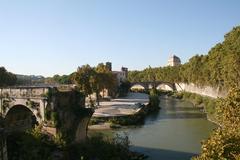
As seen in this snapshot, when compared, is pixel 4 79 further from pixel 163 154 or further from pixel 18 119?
pixel 163 154

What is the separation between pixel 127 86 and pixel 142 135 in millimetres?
64978

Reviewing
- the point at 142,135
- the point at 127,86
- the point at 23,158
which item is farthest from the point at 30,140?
the point at 127,86

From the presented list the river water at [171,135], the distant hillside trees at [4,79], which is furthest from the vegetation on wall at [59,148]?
the distant hillside trees at [4,79]

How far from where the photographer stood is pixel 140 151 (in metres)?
30.8

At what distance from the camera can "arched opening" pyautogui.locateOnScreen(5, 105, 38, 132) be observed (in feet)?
93.3

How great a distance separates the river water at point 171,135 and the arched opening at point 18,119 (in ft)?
28.1

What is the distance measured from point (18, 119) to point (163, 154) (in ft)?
37.1

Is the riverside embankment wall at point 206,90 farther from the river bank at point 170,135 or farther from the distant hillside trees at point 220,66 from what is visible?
the river bank at point 170,135

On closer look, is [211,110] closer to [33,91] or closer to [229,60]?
[229,60]

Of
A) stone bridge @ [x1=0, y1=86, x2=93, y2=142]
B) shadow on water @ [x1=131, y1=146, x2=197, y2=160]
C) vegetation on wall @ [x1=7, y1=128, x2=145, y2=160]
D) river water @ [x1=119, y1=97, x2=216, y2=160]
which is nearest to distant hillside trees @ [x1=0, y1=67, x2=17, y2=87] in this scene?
river water @ [x1=119, y1=97, x2=216, y2=160]

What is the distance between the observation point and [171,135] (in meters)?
38.1

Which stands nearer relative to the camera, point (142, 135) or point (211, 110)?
point (142, 135)

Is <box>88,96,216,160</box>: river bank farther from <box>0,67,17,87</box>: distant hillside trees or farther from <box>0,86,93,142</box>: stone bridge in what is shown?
<box>0,67,17,87</box>: distant hillside trees

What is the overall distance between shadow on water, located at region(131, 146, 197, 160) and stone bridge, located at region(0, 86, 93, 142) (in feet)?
17.5
